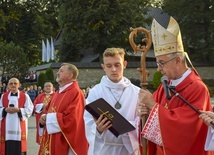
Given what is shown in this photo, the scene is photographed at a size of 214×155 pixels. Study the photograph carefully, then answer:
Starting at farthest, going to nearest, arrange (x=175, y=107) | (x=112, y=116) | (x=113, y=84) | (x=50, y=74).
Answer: (x=50, y=74), (x=113, y=84), (x=112, y=116), (x=175, y=107)

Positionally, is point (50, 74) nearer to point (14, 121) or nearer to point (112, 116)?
point (14, 121)

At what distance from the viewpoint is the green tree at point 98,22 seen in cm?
3372

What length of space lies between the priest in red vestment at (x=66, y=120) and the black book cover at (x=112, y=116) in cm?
196

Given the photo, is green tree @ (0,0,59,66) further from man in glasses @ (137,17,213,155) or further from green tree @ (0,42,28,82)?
man in glasses @ (137,17,213,155)

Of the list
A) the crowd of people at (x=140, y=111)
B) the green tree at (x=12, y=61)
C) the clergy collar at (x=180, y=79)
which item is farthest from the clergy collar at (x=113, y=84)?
the green tree at (x=12, y=61)

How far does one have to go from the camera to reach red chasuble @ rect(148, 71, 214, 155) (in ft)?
11.9

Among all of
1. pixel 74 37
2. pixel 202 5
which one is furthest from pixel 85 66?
pixel 202 5

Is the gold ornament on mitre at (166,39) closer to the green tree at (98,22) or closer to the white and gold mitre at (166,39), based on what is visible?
the white and gold mitre at (166,39)

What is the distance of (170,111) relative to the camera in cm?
377

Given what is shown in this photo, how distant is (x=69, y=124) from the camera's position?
20.8ft

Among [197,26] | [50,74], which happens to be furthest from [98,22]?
[197,26]

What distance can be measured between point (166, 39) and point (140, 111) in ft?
2.51

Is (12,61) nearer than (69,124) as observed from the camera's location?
No

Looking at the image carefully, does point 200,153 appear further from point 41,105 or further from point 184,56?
point 41,105
